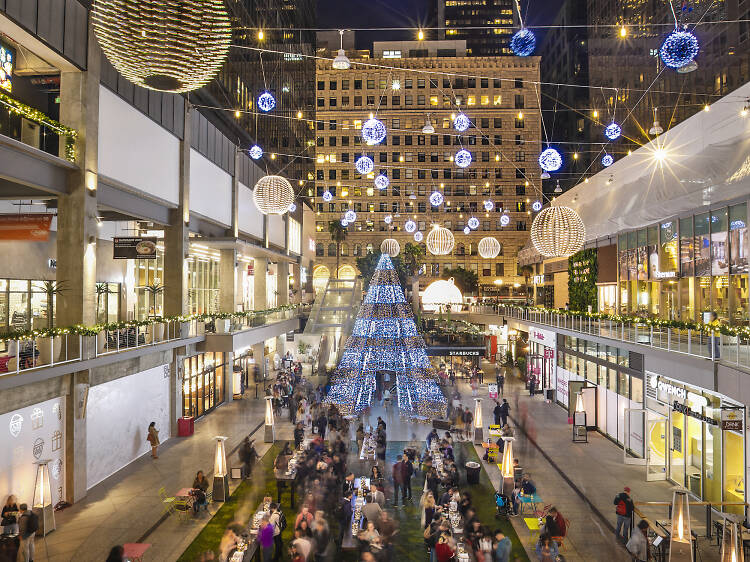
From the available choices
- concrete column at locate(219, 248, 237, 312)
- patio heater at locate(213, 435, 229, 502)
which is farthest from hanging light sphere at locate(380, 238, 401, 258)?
patio heater at locate(213, 435, 229, 502)

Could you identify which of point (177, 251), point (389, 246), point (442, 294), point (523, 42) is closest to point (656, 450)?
point (523, 42)

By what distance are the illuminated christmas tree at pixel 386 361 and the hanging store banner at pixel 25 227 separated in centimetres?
1224

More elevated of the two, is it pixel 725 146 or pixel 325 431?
pixel 725 146

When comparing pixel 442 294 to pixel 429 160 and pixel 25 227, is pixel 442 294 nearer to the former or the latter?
pixel 25 227

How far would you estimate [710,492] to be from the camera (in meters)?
13.7

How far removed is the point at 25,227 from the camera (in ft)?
45.9

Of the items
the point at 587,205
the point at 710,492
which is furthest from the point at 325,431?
the point at 587,205

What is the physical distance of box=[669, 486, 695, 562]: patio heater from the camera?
959 cm

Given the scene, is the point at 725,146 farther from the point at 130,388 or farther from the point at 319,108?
the point at 319,108

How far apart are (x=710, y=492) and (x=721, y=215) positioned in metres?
9.16

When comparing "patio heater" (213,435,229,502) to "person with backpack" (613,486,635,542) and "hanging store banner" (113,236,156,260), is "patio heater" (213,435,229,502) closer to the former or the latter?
"hanging store banner" (113,236,156,260)

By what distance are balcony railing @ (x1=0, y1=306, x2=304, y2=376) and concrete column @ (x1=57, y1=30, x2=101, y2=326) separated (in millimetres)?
896

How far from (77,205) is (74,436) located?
20.3 ft

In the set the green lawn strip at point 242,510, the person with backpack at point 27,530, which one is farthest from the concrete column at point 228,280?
the person with backpack at point 27,530
